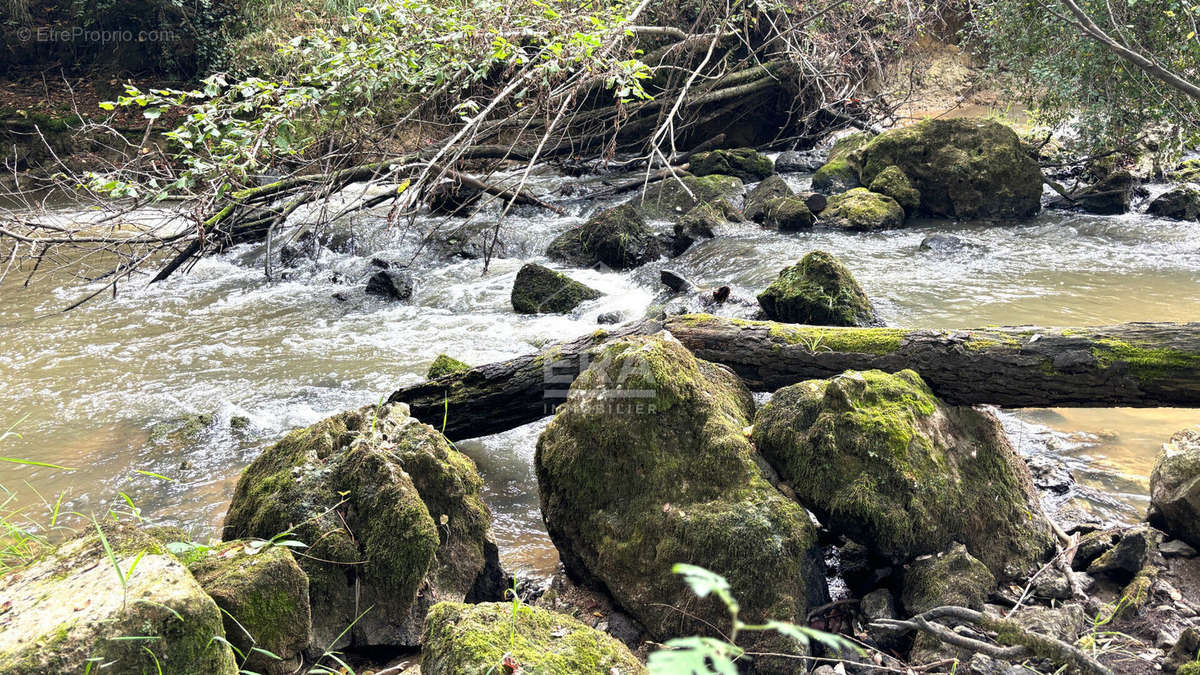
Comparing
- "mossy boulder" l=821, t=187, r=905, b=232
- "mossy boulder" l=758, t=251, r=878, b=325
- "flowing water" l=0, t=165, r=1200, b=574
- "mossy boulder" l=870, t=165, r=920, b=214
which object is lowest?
"flowing water" l=0, t=165, r=1200, b=574

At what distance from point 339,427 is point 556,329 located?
3.97 metres

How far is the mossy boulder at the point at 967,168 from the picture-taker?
34.0 ft

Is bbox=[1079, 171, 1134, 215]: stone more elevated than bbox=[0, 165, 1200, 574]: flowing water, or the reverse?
bbox=[1079, 171, 1134, 215]: stone

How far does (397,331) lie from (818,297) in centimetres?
419

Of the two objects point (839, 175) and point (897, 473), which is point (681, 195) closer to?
point (839, 175)

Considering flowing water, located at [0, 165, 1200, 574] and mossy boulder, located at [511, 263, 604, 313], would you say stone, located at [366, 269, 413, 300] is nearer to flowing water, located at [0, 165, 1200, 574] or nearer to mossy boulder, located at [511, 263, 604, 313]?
flowing water, located at [0, 165, 1200, 574]

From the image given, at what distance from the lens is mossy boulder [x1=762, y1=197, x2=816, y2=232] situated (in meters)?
10.1

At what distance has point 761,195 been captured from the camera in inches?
430

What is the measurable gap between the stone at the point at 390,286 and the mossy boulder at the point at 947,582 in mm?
6809

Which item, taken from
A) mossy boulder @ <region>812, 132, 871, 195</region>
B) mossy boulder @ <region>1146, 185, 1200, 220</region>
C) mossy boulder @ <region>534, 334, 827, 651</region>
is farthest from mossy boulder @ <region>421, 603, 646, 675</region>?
mossy boulder @ <region>1146, 185, 1200, 220</region>

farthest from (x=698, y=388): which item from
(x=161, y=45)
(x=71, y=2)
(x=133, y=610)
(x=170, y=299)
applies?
(x=71, y=2)

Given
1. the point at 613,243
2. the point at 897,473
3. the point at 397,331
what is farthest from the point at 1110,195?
the point at 397,331

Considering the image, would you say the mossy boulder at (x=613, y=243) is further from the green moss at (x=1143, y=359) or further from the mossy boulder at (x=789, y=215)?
the green moss at (x=1143, y=359)

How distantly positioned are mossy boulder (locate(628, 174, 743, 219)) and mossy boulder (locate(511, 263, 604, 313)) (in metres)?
3.07
